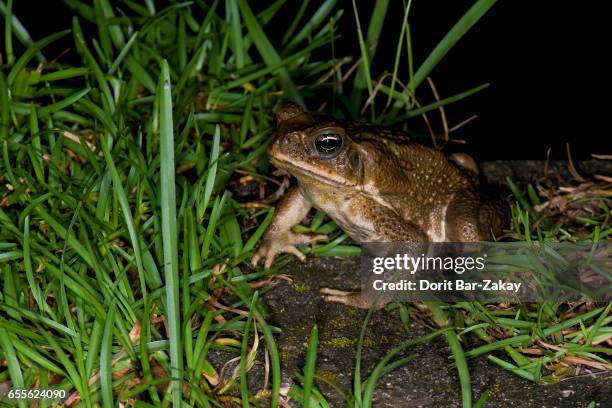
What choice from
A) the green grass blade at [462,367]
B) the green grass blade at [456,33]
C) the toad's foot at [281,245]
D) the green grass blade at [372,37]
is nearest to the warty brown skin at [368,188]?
the toad's foot at [281,245]

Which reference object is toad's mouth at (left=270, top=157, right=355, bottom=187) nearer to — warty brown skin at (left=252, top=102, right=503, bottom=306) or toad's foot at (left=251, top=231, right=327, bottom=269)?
warty brown skin at (left=252, top=102, right=503, bottom=306)

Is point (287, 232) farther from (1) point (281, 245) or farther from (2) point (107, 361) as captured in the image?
(2) point (107, 361)

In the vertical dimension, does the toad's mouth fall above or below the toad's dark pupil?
below

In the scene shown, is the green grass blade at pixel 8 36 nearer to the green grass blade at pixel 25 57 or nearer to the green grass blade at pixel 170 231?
the green grass blade at pixel 25 57

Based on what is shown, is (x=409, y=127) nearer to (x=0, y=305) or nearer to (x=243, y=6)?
(x=243, y=6)

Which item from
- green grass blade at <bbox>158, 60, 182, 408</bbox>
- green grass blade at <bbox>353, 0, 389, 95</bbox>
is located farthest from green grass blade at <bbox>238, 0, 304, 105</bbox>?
green grass blade at <bbox>158, 60, 182, 408</bbox>

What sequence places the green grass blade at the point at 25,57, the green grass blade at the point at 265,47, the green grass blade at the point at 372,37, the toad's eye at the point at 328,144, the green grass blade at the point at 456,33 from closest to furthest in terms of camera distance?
the toad's eye at the point at 328,144, the green grass blade at the point at 25,57, the green grass blade at the point at 456,33, the green grass blade at the point at 265,47, the green grass blade at the point at 372,37

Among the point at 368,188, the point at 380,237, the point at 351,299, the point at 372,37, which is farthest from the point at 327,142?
the point at 372,37
